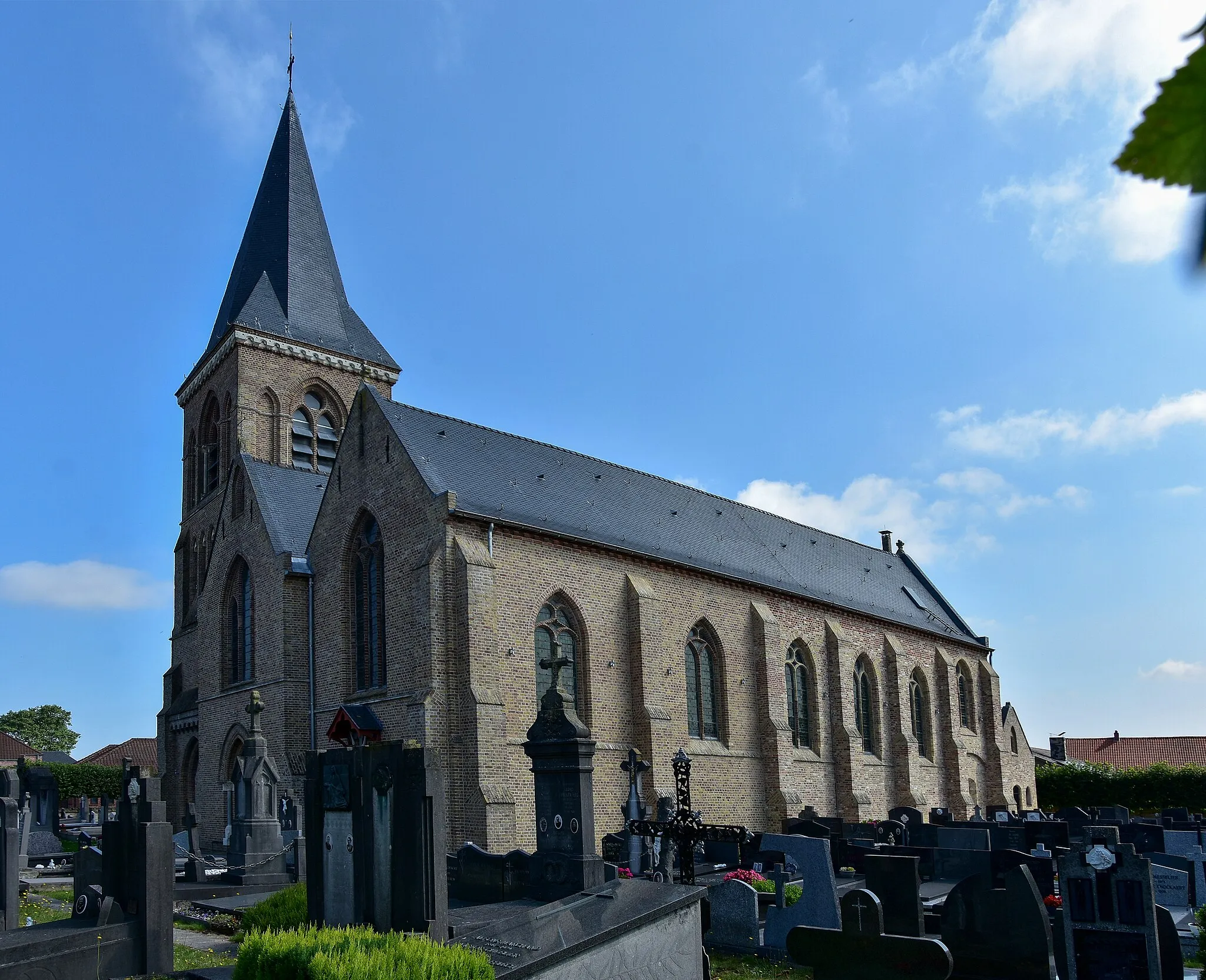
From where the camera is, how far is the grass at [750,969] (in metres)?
10.2

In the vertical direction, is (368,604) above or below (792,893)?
above

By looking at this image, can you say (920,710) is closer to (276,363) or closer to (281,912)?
(276,363)

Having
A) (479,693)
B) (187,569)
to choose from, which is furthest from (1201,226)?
(187,569)

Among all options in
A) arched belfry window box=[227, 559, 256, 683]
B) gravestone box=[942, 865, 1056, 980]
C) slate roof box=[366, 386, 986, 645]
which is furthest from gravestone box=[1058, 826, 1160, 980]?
arched belfry window box=[227, 559, 256, 683]

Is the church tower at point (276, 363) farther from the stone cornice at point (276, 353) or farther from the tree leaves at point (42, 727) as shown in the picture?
the tree leaves at point (42, 727)

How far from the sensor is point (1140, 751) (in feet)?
171

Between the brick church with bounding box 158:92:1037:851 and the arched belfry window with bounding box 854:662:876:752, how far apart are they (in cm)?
9

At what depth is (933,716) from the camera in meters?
33.9

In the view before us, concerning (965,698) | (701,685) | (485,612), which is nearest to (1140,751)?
(965,698)

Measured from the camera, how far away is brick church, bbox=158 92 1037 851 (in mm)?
20188

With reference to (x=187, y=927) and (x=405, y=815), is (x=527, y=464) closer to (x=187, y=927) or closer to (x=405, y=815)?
(x=187, y=927)

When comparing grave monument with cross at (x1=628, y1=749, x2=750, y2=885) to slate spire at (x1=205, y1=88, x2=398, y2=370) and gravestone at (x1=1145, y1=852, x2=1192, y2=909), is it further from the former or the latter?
slate spire at (x1=205, y1=88, x2=398, y2=370)

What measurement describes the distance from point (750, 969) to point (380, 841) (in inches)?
171

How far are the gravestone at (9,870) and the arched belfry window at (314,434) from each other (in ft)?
67.2
